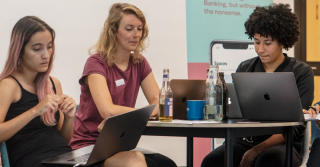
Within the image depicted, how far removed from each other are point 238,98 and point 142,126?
59 centimetres

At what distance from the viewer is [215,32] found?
383 cm

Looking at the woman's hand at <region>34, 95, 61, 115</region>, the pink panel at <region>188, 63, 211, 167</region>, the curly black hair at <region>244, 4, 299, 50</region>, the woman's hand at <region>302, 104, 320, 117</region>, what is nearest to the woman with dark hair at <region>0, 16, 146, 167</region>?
the woman's hand at <region>34, 95, 61, 115</region>

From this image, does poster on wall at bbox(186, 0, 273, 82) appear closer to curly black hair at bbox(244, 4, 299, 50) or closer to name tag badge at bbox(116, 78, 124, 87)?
curly black hair at bbox(244, 4, 299, 50)

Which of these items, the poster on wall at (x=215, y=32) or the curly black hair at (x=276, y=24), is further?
the poster on wall at (x=215, y=32)

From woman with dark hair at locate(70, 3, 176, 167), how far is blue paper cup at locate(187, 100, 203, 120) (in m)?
0.20

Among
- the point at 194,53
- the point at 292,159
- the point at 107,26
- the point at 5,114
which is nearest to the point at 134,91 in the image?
the point at 107,26

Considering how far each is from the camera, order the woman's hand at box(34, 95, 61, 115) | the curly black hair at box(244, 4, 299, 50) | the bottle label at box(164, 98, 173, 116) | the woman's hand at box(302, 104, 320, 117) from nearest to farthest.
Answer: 1. the woman's hand at box(34, 95, 61, 115)
2. the bottle label at box(164, 98, 173, 116)
3. the woman's hand at box(302, 104, 320, 117)
4. the curly black hair at box(244, 4, 299, 50)

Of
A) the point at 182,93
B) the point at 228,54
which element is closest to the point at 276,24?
the point at 182,93

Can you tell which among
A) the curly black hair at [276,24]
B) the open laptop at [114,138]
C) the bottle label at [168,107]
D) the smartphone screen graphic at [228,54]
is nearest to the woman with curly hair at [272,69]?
the curly black hair at [276,24]

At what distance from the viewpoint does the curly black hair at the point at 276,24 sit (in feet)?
8.29

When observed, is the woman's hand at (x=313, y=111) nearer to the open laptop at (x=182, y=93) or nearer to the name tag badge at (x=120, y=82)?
the open laptop at (x=182, y=93)

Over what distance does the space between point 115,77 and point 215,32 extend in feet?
6.11

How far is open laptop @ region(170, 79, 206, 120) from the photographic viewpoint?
2.02m

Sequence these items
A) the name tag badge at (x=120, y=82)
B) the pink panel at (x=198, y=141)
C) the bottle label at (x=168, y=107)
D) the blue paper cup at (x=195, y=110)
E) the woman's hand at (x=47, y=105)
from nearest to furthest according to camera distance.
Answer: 1. the woman's hand at (x=47, y=105)
2. the bottle label at (x=168, y=107)
3. the blue paper cup at (x=195, y=110)
4. the name tag badge at (x=120, y=82)
5. the pink panel at (x=198, y=141)
